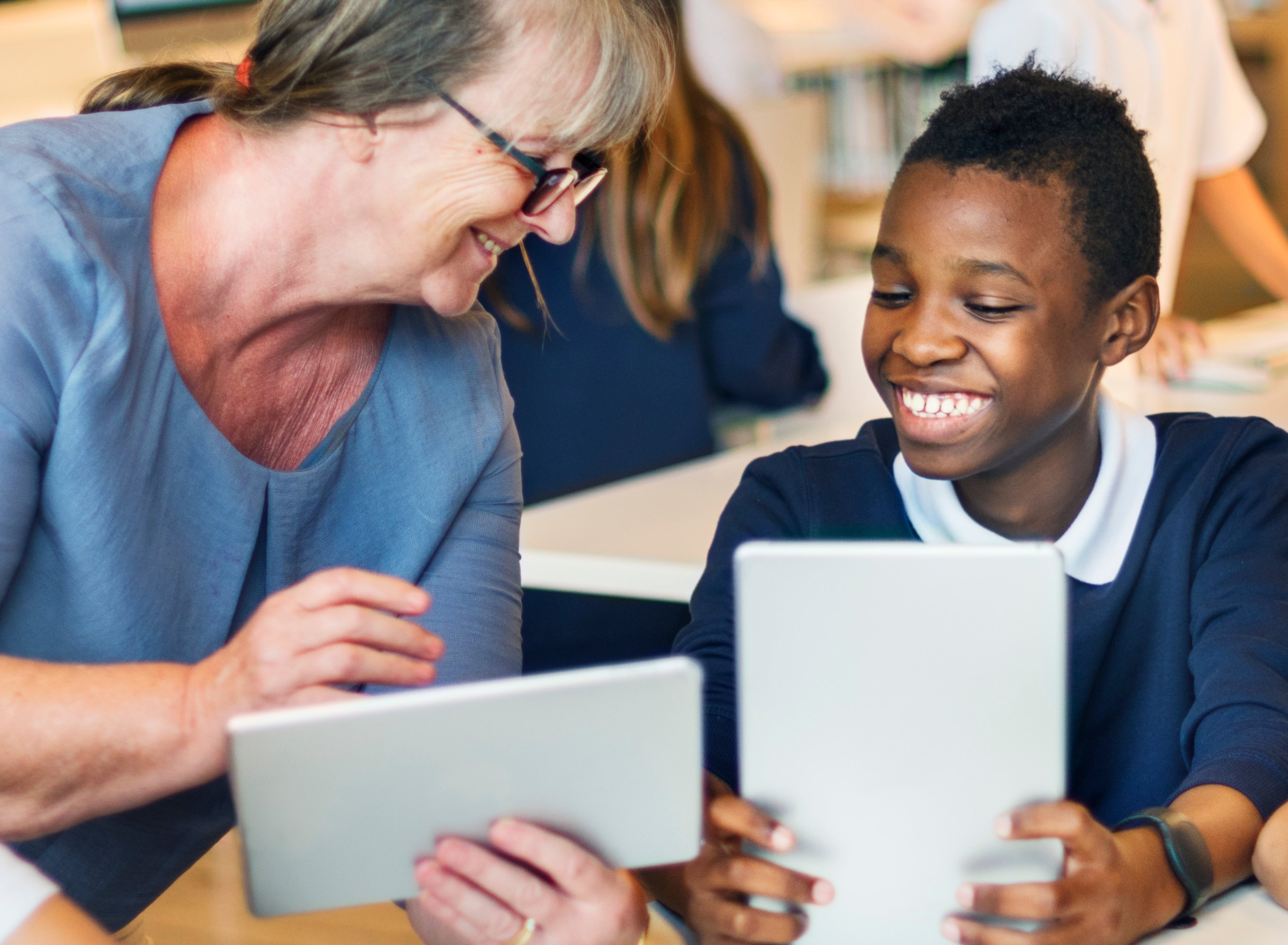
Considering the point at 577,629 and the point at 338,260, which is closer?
the point at 338,260

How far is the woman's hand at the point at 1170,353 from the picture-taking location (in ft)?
6.53

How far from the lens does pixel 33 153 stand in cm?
92

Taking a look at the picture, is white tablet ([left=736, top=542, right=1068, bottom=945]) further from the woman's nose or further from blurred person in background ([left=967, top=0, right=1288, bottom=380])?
blurred person in background ([left=967, top=0, right=1288, bottom=380])

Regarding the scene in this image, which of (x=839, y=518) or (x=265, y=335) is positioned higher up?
(x=265, y=335)

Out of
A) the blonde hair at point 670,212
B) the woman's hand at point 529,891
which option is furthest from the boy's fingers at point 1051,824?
the blonde hair at point 670,212

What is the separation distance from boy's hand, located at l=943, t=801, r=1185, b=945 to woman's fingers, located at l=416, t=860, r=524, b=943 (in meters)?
0.25

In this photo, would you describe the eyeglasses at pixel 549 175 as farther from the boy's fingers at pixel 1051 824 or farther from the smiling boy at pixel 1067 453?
the boy's fingers at pixel 1051 824

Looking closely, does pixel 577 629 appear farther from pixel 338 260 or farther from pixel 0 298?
pixel 0 298

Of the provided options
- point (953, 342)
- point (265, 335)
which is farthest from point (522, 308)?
point (953, 342)

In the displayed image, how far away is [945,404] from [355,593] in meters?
0.52

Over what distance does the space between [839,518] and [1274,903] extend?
1.41ft

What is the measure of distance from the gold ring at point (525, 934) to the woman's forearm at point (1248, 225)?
6.46 feet

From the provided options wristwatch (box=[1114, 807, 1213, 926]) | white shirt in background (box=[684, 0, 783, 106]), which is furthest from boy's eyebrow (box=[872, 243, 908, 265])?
white shirt in background (box=[684, 0, 783, 106])

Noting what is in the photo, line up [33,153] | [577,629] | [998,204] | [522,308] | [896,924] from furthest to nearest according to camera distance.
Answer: [522,308] < [577,629] < [998,204] < [33,153] < [896,924]
